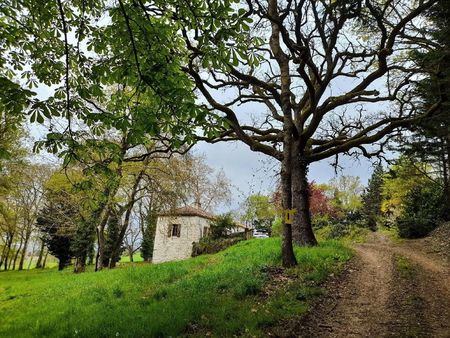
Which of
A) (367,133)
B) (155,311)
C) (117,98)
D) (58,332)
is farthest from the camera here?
(367,133)

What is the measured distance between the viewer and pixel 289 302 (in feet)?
24.0

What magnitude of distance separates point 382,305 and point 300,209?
702 centimetres

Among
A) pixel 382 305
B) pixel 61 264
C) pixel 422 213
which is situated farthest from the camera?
pixel 61 264

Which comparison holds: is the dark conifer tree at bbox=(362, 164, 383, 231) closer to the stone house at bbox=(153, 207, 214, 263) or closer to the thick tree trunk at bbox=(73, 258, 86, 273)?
the stone house at bbox=(153, 207, 214, 263)

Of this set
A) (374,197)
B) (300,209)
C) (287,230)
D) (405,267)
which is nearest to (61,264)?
(300,209)

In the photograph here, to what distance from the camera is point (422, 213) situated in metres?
20.7

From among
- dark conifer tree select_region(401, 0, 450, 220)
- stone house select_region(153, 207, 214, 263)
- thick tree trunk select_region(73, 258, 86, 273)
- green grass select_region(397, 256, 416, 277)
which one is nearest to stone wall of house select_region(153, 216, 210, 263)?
stone house select_region(153, 207, 214, 263)

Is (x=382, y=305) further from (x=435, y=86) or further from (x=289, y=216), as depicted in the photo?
(x=435, y=86)

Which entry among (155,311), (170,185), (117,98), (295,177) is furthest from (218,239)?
(117,98)

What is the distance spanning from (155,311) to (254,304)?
2.22 meters

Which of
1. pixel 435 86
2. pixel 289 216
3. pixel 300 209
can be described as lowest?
pixel 289 216

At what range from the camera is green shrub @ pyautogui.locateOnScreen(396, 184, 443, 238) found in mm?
20047

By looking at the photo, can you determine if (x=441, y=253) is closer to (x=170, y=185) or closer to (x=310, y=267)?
(x=310, y=267)

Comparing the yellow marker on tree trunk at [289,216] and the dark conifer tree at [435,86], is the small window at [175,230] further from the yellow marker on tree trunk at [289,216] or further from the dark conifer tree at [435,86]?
the yellow marker on tree trunk at [289,216]
